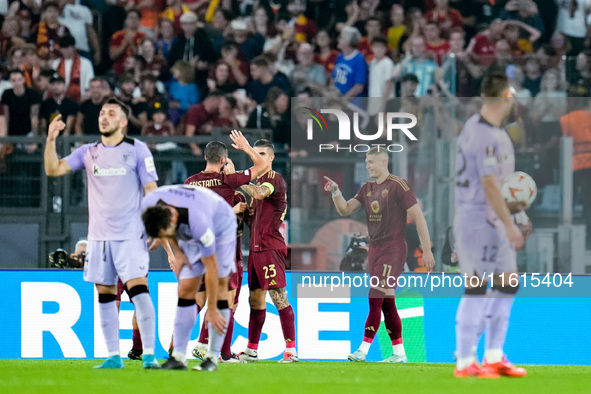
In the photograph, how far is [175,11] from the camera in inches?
647

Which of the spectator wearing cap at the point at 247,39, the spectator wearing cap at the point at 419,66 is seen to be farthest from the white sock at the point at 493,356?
the spectator wearing cap at the point at 247,39

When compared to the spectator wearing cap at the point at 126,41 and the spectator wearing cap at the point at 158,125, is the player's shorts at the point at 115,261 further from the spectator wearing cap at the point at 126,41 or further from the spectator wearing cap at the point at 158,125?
the spectator wearing cap at the point at 126,41

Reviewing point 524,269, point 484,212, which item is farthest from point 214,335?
point 524,269

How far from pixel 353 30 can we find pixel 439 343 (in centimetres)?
648

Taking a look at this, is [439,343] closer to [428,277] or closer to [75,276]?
[428,277]

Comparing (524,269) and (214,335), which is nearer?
(214,335)

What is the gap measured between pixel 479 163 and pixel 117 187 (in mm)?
2748

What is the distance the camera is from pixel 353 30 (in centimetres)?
1562

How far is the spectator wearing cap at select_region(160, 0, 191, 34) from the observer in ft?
53.1

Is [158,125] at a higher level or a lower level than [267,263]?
higher

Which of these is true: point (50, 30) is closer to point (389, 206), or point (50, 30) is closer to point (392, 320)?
point (389, 206)

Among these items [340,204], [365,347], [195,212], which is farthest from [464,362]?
[340,204]

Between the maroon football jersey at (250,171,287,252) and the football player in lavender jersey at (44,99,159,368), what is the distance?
212cm

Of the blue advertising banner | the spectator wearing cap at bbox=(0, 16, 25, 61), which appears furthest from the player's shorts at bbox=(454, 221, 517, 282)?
the spectator wearing cap at bbox=(0, 16, 25, 61)
